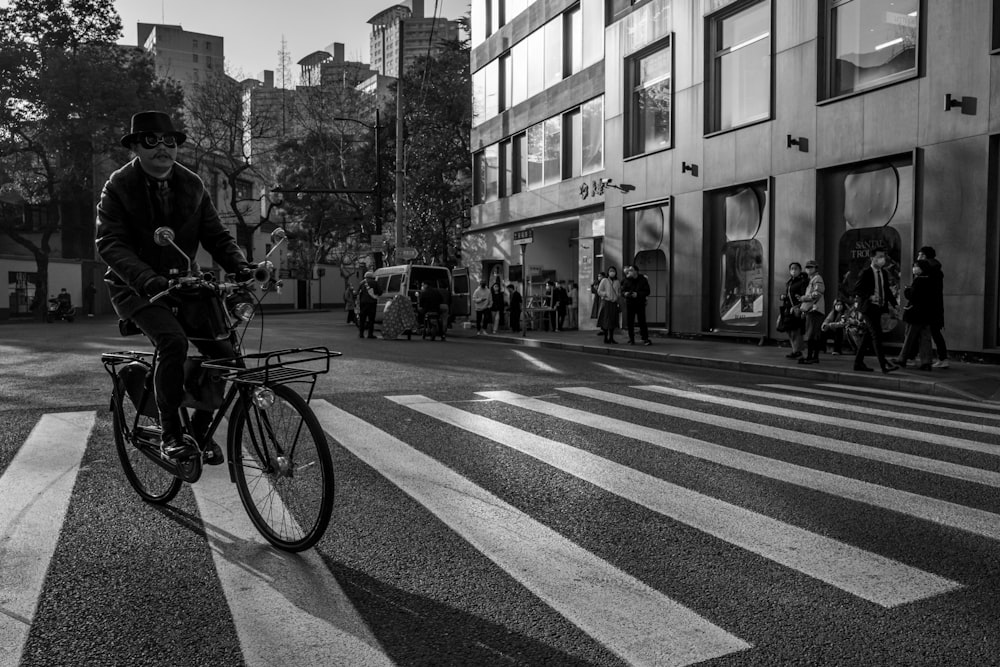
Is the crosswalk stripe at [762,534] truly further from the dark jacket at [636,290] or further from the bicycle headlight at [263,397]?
the dark jacket at [636,290]

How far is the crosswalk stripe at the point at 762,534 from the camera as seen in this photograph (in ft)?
10.5

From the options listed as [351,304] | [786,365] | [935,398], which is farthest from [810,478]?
[351,304]

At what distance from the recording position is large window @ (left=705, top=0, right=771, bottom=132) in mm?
17906

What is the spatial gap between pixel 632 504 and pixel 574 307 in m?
21.9

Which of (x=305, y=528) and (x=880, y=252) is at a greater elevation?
(x=880, y=252)

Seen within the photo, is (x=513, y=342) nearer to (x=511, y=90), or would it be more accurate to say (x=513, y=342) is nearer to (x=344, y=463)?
(x=511, y=90)

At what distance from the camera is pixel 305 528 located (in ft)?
11.7

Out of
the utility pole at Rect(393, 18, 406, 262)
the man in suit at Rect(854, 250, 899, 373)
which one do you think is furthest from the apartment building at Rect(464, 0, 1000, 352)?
the utility pole at Rect(393, 18, 406, 262)

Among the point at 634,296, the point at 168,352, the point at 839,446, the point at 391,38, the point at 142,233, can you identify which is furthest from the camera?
the point at 391,38

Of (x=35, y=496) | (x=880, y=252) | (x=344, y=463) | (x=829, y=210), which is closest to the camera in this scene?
(x=35, y=496)

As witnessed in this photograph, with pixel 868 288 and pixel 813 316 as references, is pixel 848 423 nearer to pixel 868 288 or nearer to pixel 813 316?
pixel 868 288

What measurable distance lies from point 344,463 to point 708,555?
264cm

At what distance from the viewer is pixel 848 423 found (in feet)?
23.2

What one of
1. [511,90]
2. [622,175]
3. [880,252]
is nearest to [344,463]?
[880,252]
